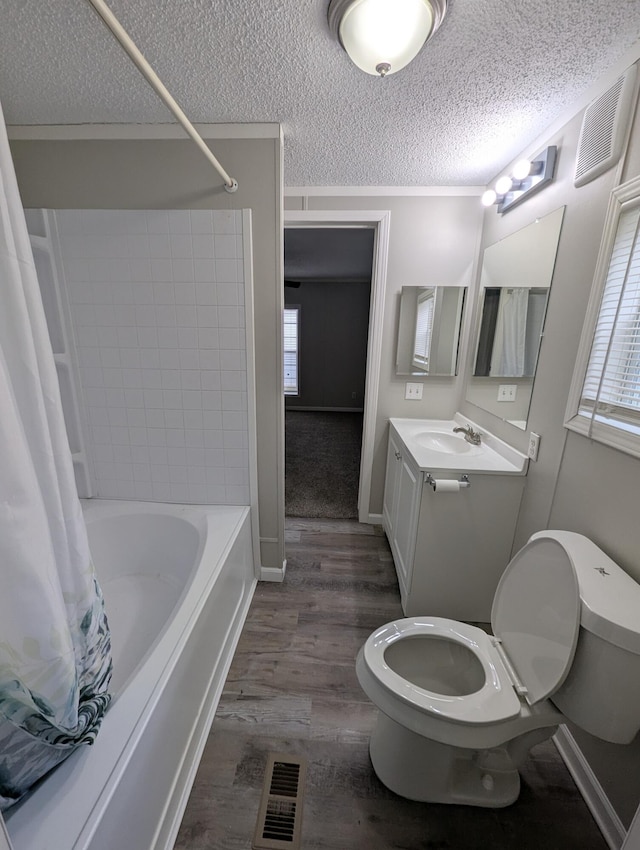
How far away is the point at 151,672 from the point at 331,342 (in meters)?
5.59

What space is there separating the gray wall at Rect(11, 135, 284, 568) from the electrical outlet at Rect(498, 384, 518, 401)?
128 cm

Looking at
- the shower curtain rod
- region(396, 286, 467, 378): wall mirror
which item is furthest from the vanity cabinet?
the shower curtain rod

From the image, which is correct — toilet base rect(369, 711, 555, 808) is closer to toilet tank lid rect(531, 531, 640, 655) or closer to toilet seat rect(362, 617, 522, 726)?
toilet seat rect(362, 617, 522, 726)

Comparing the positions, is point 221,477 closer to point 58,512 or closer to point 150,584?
point 150,584

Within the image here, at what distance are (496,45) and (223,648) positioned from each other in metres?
2.42

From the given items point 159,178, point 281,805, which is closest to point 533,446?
point 281,805

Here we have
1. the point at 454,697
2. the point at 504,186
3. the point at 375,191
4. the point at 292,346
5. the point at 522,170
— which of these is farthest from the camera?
the point at 292,346

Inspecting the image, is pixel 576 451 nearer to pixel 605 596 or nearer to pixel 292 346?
pixel 605 596

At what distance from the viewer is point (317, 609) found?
1856 millimetres

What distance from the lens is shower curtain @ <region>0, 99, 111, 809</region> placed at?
2.01 feet

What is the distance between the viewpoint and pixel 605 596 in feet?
2.93

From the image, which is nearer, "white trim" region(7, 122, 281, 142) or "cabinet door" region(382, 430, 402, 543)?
"white trim" region(7, 122, 281, 142)

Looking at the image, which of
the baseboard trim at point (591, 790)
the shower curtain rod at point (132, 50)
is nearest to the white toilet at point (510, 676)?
the baseboard trim at point (591, 790)

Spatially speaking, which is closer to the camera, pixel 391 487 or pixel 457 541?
pixel 457 541
